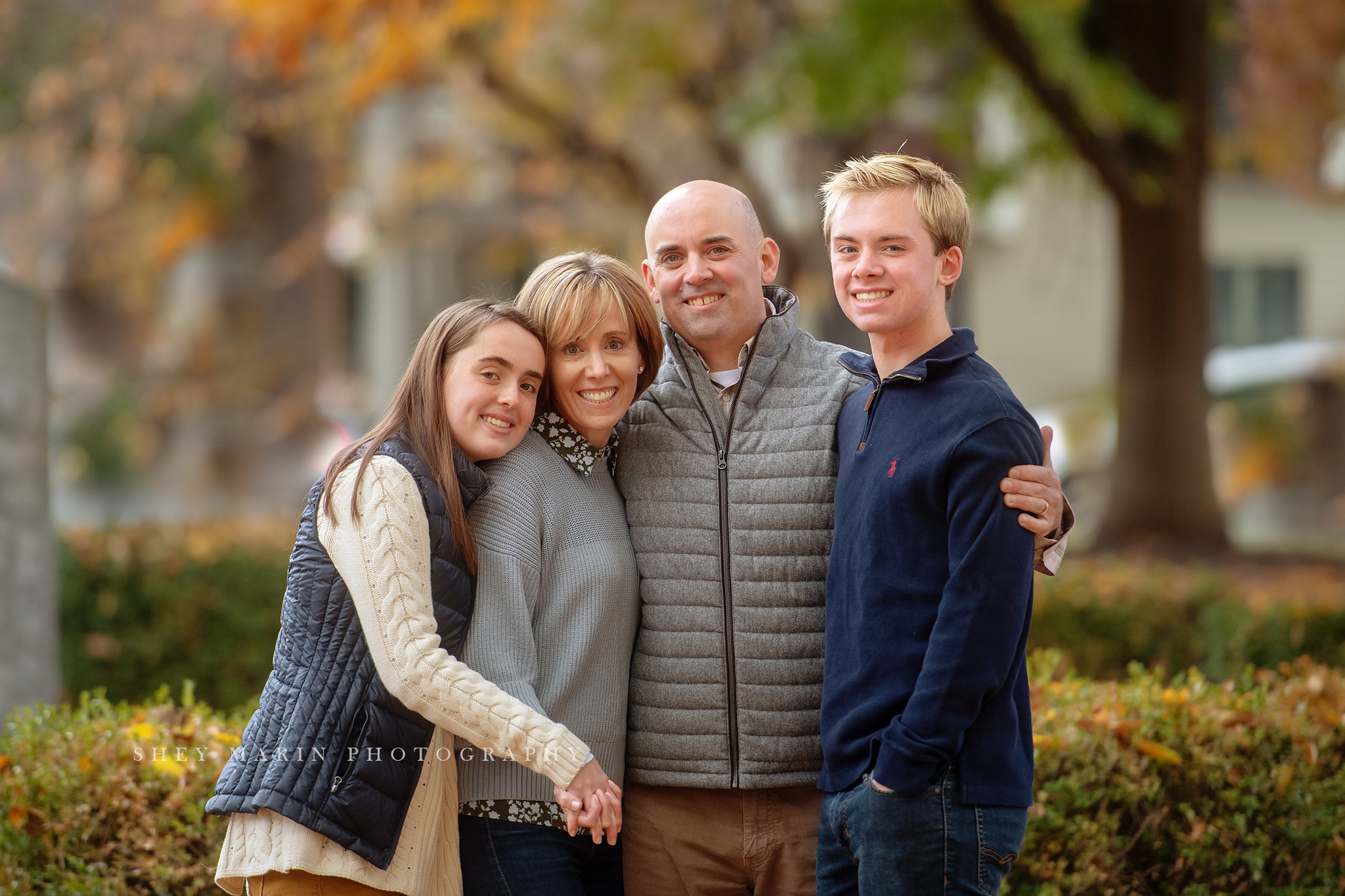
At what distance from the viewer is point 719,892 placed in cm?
287

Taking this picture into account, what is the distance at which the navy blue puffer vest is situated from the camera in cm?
249

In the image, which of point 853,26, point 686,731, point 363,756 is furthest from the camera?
point 853,26

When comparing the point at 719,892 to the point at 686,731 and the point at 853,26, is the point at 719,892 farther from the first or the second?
the point at 853,26

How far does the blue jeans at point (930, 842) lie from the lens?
2.47 meters

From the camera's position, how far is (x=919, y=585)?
254cm

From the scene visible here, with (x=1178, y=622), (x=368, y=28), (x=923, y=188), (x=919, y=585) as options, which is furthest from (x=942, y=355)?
(x=368, y=28)

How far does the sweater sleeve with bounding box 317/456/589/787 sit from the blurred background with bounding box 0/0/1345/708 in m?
1.53

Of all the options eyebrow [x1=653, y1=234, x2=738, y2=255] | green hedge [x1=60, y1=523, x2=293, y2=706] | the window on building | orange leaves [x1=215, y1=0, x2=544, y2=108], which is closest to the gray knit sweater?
eyebrow [x1=653, y1=234, x2=738, y2=255]

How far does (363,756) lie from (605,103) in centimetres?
988

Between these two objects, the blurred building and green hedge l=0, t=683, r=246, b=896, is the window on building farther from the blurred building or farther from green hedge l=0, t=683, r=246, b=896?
green hedge l=0, t=683, r=246, b=896

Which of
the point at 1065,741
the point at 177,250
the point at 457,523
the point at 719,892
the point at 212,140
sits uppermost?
the point at 212,140

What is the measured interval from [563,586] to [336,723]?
1.79ft

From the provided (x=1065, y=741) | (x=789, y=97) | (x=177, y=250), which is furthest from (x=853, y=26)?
(x=177, y=250)

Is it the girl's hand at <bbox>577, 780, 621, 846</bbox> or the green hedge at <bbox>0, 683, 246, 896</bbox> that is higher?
the girl's hand at <bbox>577, 780, 621, 846</bbox>
